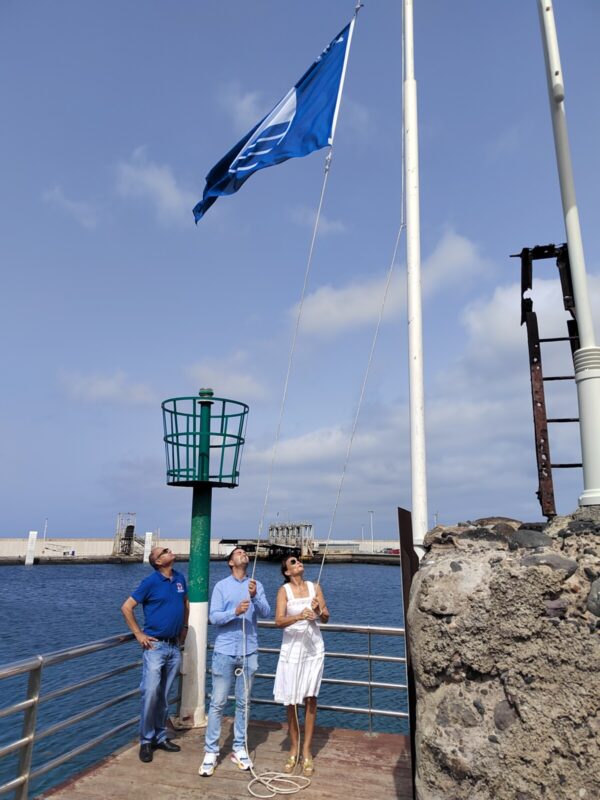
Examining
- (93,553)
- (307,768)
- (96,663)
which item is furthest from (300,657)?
(93,553)

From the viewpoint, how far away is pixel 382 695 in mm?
13500

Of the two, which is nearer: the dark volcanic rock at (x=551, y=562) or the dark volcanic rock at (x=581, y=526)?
the dark volcanic rock at (x=551, y=562)

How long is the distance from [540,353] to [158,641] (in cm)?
499

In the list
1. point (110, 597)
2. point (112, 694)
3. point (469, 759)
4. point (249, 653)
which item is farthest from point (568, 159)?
point (110, 597)

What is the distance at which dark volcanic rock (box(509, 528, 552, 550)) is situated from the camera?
3.04 m

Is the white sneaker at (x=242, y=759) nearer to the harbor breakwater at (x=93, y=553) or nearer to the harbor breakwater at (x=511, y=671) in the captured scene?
the harbor breakwater at (x=511, y=671)

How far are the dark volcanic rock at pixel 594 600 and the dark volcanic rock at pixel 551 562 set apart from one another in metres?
0.12

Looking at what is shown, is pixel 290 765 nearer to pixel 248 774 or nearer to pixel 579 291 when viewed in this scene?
pixel 248 774

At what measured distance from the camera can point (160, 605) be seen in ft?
17.3

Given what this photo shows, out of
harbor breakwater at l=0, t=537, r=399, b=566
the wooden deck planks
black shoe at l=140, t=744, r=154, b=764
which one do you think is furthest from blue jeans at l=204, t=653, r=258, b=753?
harbor breakwater at l=0, t=537, r=399, b=566

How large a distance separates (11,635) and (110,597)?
17093mm

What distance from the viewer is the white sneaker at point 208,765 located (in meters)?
4.71

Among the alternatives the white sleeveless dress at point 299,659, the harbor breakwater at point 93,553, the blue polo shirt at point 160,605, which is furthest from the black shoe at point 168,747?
the harbor breakwater at point 93,553

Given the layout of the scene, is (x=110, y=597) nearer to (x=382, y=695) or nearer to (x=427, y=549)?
(x=382, y=695)
